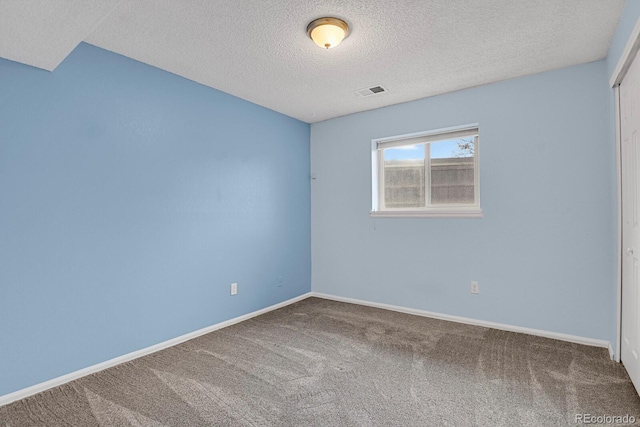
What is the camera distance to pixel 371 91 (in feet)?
10.8

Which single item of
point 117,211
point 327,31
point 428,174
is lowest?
point 117,211

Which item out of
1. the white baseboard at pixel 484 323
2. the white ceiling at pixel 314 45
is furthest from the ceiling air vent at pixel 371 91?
the white baseboard at pixel 484 323

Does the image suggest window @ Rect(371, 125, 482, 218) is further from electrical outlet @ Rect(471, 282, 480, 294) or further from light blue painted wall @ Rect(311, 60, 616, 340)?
electrical outlet @ Rect(471, 282, 480, 294)

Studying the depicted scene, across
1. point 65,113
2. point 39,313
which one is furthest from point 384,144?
point 39,313

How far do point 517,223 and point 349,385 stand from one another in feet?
6.84

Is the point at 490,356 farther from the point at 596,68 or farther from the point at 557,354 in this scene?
the point at 596,68

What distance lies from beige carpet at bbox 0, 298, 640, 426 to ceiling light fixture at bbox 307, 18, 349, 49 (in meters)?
2.24

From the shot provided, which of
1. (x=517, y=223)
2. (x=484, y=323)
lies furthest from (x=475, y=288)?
(x=517, y=223)

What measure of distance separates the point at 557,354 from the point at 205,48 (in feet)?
11.5

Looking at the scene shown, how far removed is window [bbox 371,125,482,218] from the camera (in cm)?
335

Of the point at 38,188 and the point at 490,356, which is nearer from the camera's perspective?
the point at 38,188

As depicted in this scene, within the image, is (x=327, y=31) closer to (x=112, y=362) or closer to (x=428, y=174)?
(x=428, y=174)

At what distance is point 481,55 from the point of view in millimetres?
2555

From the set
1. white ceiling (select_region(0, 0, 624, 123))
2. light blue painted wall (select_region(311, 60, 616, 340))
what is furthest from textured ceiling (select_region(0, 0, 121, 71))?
light blue painted wall (select_region(311, 60, 616, 340))
